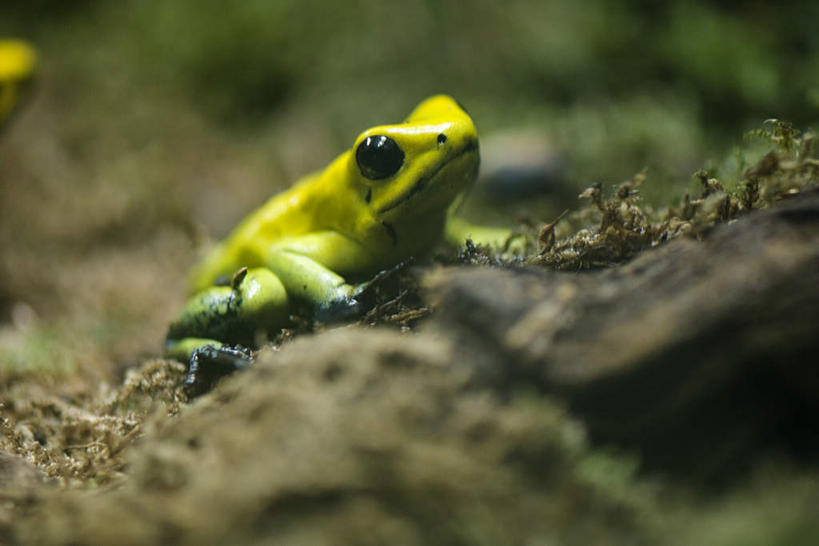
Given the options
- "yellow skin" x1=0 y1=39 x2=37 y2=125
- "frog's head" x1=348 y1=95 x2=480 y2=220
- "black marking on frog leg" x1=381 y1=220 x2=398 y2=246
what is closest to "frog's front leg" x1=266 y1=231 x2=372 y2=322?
"black marking on frog leg" x1=381 y1=220 x2=398 y2=246

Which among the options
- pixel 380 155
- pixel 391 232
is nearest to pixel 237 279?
pixel 391 232

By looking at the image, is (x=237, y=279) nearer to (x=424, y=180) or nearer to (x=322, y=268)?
(x=322, y=268)

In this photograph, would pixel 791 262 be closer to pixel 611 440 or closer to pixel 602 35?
pixel 611 440

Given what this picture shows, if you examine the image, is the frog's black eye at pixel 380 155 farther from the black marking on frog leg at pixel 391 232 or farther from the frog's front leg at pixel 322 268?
the frog's front leg at pixel 322 268

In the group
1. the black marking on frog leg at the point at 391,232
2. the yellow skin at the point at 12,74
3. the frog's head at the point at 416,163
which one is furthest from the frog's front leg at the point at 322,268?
the yellow skin at the point at 12,74

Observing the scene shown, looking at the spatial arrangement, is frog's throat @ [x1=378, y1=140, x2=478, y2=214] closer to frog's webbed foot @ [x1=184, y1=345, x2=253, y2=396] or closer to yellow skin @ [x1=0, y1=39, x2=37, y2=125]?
frog's webbed foot @ [x1=184, y1=345, x2=253, y2=396]

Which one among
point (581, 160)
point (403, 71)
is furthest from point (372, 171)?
point (403, 71)

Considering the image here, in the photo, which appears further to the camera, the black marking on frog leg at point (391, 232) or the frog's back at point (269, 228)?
the frog's back at point (269, 228)
